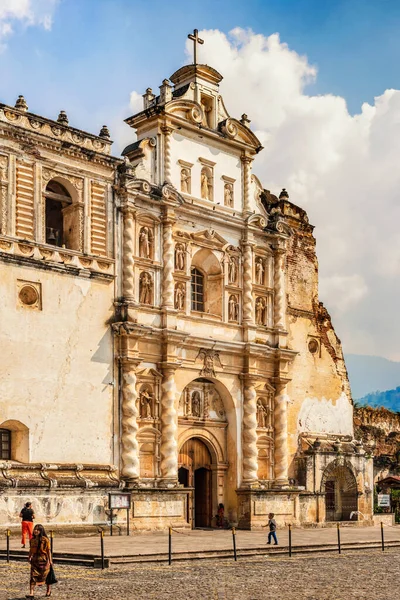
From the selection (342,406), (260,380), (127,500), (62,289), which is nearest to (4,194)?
(62,289)

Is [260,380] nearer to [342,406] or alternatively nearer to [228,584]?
[342,406]

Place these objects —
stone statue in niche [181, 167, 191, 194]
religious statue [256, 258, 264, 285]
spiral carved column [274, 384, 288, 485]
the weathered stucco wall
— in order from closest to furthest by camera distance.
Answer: the weathered stucco wall < stone statue in niche [181, 167, 191, 194] < spiral carved column [274, 384, 288, 485] < religious statue [256, 258, 264, 285]

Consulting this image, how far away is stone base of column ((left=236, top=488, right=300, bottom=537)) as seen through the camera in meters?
34.6

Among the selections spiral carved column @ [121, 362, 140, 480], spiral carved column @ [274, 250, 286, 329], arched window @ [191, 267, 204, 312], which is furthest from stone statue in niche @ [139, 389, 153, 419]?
spiral carved column @ [274, 250, 286, 329]

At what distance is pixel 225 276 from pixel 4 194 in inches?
373

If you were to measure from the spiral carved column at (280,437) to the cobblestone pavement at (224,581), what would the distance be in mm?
12547

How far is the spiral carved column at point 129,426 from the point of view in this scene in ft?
102

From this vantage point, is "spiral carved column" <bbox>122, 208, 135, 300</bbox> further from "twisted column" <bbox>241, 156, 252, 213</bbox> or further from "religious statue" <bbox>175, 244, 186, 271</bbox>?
"twisted column" <bbox>241, 156, 252, 213</bbox>

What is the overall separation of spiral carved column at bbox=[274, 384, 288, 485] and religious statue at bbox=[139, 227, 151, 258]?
24.6 feet

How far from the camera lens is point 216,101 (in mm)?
36812

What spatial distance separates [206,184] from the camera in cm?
3594

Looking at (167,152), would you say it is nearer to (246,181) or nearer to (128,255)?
(246,181)

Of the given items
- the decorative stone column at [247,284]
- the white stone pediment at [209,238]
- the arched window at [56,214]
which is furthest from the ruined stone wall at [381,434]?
the arched window at [56,214]

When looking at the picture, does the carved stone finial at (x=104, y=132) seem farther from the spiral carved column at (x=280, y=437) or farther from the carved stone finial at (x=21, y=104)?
the spiral carved column at (x=280, y=437)
